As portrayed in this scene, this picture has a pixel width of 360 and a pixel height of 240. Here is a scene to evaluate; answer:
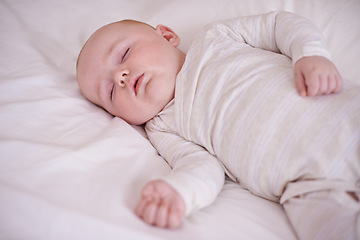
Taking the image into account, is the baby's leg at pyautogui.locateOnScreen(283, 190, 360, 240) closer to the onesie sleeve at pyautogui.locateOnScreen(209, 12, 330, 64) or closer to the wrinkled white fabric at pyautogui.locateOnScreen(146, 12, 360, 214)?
the wrinkled white fabric at pyautogui.locateOnScreen(146, 12, 360, 214)

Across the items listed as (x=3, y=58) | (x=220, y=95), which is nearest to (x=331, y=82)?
(x=220, y=95)

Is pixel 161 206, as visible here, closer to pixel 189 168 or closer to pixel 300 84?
pixel 189 168

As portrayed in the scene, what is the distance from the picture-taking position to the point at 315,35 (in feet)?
2.95

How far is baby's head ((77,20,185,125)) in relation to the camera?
0.99 m

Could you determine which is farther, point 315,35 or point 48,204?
point 315,35

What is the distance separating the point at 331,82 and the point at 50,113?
2.65ft

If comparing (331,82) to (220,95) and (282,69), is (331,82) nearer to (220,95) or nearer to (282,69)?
(282,69)

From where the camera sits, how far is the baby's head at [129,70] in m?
0.99

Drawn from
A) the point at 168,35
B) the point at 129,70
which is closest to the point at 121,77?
the point at 129,70

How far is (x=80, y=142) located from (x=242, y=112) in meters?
0.46

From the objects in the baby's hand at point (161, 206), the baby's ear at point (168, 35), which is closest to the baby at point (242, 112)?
the baby's hand at point (161, 206)

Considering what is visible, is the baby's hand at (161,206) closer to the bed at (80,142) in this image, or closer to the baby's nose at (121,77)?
the bed at (80,142)

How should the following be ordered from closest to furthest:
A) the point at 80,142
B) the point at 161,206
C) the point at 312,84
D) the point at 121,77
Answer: the point at 161,206 < the point at 312,84 < the point at 80,142 < the point at 121,77

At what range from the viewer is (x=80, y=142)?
34.3 inches
